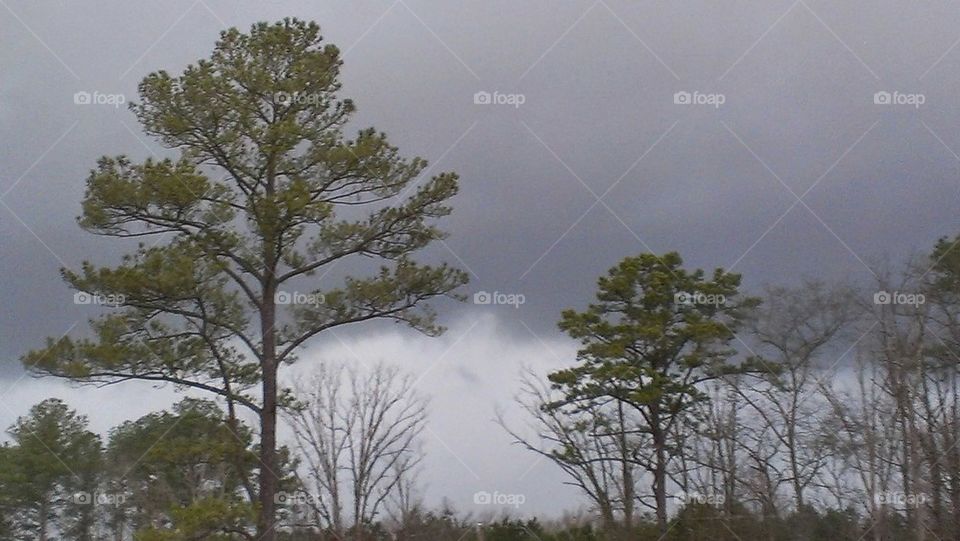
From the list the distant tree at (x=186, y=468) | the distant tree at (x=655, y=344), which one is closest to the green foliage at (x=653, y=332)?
the distant tree at (x=655, y=344)

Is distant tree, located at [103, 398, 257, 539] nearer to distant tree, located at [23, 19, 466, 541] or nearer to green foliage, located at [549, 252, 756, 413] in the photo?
distant tree, located at [23, 19, 466, 541]

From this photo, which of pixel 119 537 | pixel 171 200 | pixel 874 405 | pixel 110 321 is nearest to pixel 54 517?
pixel 119 537

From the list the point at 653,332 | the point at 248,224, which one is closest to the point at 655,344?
the point at 653,332

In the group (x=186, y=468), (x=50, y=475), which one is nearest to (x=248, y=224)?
(x=186, y=468)

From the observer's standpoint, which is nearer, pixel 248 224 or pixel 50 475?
pixel 248 224

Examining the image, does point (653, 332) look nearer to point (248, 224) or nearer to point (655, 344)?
point (655, 344)

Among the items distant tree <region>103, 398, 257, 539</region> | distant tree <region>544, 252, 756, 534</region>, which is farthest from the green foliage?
distant tree <region>103, 398, 257, 539</region>

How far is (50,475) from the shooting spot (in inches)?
1011

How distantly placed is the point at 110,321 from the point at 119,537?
12.6m

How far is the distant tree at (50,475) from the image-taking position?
2397cm

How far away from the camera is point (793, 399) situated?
23.7 metres

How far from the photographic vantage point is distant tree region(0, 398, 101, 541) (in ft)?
78.6

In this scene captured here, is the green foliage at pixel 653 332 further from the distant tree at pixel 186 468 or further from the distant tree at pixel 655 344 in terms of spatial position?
the distant tree at pixel 186 468

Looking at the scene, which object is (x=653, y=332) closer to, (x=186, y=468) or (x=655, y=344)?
(x=655, y=344)
